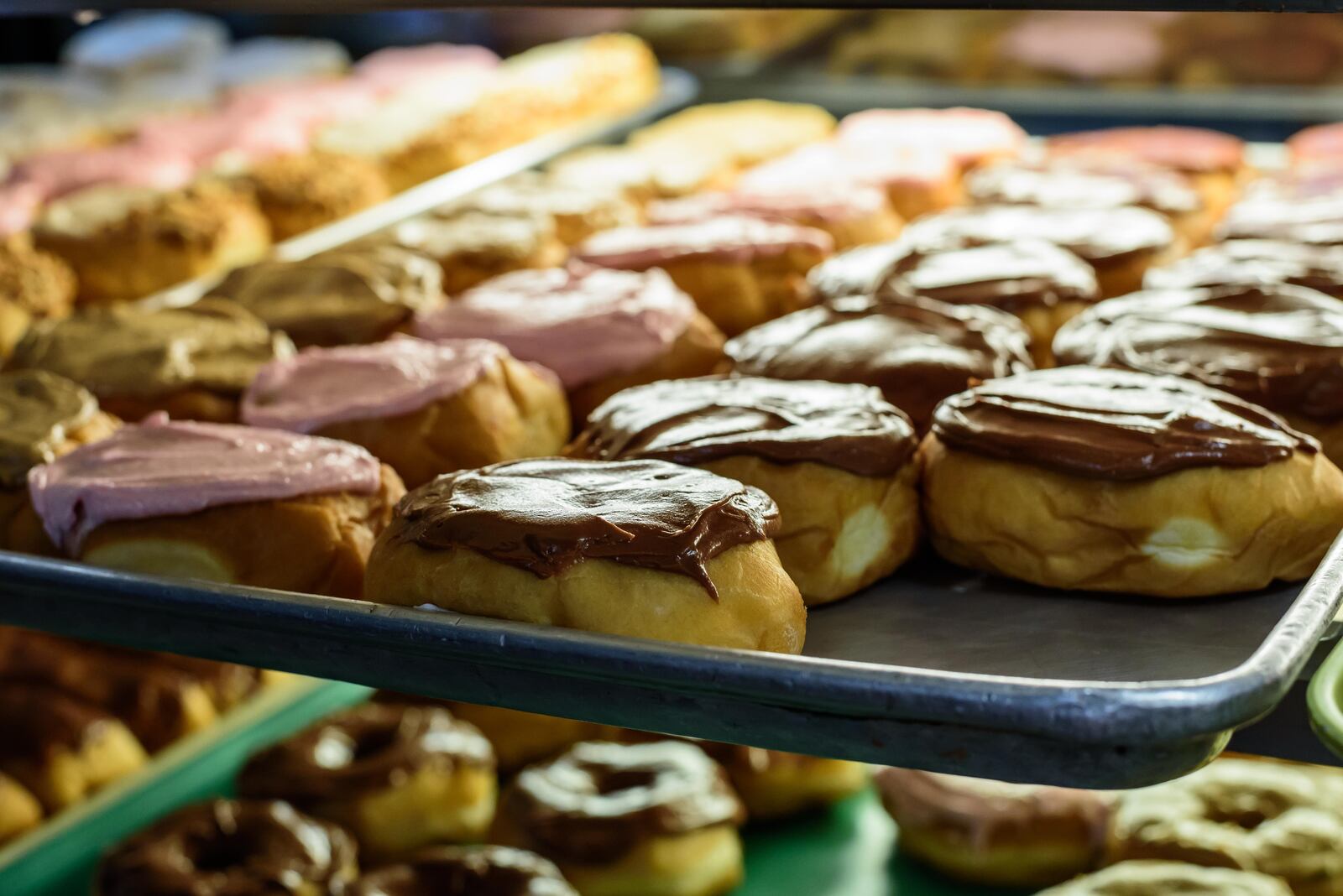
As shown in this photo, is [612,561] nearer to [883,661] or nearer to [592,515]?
[592,515]

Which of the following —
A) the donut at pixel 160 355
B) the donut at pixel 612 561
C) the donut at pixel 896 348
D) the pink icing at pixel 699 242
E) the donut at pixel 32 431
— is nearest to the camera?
the donut at pixel 612 561

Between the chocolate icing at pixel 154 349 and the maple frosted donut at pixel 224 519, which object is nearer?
the maple frosted donut at pixel 224 519

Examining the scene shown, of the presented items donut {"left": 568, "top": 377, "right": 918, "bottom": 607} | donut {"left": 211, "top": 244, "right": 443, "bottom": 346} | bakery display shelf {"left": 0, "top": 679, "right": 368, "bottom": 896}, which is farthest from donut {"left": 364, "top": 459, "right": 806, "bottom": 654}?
bakery display shelf {"left": 0, "top": 679, "right": 368, "bottom": 896}

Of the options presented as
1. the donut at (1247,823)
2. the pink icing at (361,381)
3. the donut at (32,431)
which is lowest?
the donut at (1247,823)

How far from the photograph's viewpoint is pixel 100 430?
1.80 meters

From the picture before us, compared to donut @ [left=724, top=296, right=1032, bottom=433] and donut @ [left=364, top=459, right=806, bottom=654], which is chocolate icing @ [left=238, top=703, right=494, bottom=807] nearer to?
donut @ [left=724, top=296, right=1032, bottom=433]

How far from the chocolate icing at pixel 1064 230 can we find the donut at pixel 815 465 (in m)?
0.84

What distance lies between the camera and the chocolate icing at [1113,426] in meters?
1.42

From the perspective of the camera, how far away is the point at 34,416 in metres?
1.80

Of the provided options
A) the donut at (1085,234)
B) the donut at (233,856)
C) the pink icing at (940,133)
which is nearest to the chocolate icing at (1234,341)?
the donut at (1085,234)

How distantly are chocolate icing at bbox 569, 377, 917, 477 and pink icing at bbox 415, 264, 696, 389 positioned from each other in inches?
12.2

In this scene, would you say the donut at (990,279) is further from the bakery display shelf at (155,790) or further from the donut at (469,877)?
the bakery display shelf at (155,790)

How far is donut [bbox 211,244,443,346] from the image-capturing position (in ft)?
7.22

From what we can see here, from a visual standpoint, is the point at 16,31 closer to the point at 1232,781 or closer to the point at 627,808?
the point at 627,808
